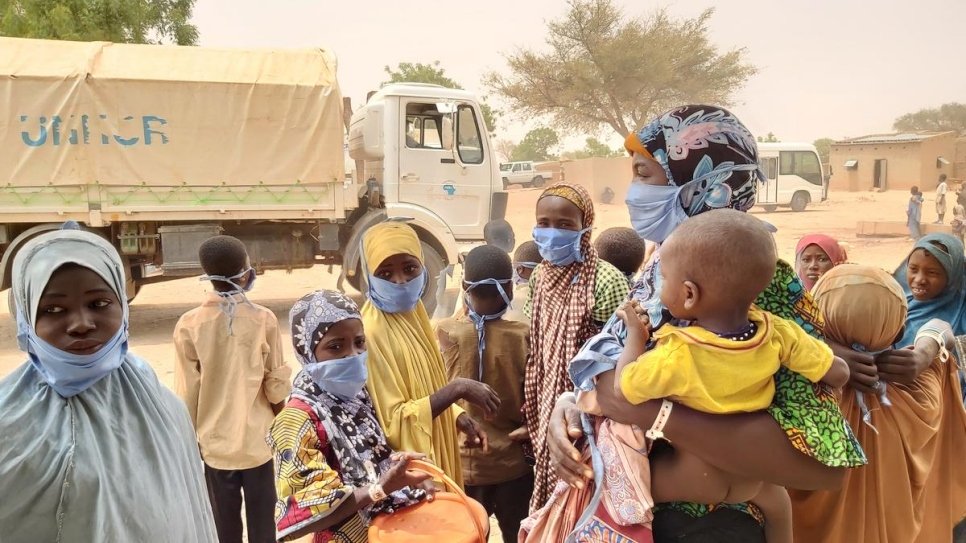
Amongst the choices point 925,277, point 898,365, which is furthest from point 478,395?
point 925,277

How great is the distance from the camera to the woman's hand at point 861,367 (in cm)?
171

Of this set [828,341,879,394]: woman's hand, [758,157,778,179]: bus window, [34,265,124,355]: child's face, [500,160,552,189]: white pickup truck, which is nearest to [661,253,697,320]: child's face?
[828,341,879,394]: woman's hand

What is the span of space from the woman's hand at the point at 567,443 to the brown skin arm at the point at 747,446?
0.79 feet

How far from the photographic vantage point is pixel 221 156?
8.40 m

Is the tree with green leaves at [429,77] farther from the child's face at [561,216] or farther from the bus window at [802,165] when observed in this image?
the child's face at [561,216]

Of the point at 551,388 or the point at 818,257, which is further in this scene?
the point at 818,257

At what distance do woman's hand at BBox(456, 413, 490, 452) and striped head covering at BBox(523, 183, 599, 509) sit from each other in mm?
186

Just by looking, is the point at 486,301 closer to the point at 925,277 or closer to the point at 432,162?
the point at 925,277

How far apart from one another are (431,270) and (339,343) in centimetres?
712

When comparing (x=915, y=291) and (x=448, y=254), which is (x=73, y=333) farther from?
(x=448, y=254)

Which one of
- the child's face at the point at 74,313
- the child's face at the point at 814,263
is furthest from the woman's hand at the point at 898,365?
the child's face at the point at 74,313

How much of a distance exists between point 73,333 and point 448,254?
7874 mm

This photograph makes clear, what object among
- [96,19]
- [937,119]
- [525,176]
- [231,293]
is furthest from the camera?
[937,119]

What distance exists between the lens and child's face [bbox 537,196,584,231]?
7.88 ft
